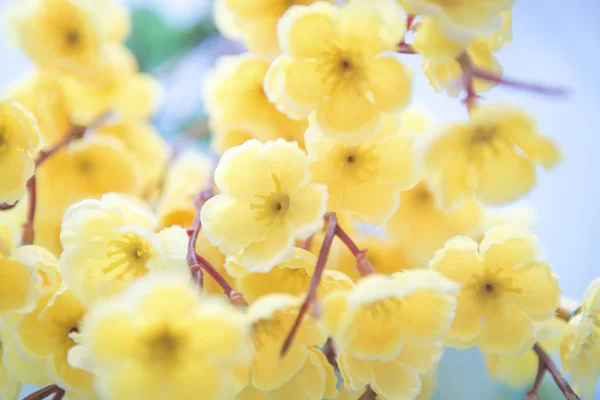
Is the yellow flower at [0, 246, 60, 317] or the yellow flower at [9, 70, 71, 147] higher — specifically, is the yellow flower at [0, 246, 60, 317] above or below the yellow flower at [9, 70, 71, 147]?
→ above

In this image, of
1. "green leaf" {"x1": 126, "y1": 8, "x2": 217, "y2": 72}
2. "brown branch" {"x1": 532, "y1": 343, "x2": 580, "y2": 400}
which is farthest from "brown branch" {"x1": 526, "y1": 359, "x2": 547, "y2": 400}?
"green leaf" {"x1": 126, "y1": 8, "x2": 217, "y2": 72}

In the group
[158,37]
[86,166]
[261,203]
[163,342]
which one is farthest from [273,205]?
[158,37]

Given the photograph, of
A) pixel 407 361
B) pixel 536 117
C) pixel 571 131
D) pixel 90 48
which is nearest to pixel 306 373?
pixel 407 361

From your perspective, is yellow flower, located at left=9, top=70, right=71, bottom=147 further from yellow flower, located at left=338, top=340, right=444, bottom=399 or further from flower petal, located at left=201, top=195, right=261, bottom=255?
yellow flower, located at left=338, top=340, right=444, bottom=399

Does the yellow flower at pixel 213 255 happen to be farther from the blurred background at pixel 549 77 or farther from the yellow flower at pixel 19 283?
the blurred background at pixel 549 77

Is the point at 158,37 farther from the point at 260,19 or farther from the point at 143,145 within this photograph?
the point at 260,19
